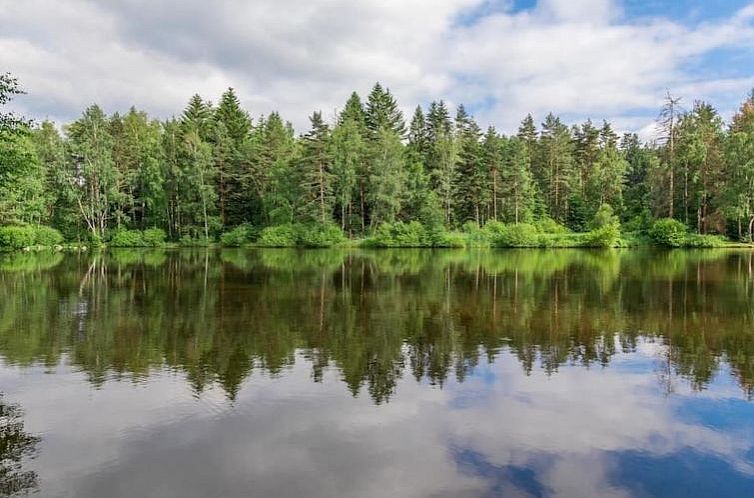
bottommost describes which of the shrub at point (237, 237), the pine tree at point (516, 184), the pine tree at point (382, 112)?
the shrub at point (237, 237)

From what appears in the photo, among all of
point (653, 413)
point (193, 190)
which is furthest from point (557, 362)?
point (193, 190)

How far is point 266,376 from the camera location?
1059 centimetres

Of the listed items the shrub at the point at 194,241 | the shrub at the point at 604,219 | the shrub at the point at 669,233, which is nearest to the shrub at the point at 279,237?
the shrub at the point at 194,241

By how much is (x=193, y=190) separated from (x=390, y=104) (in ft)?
99.6

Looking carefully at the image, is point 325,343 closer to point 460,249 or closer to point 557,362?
point 557,362

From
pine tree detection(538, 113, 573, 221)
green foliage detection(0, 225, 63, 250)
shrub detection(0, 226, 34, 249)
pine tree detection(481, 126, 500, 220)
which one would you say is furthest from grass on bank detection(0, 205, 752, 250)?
pine tree detection(538, 113, 573, 221)

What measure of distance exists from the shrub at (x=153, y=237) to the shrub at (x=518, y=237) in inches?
1533

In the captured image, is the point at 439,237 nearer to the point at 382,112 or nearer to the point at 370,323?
the point at 382,112

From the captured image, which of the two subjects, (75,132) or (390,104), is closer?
(75,132)

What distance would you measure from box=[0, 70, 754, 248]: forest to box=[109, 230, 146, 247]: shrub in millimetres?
195

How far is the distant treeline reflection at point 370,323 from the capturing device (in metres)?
11.5

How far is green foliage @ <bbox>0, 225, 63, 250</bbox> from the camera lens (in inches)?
2062

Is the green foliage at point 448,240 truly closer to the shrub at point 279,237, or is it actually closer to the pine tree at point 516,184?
the pine tree at point 516,184

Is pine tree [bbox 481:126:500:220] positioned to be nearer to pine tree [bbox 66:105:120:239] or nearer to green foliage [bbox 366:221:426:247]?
green foliage [bbox 366:221:426:247]
